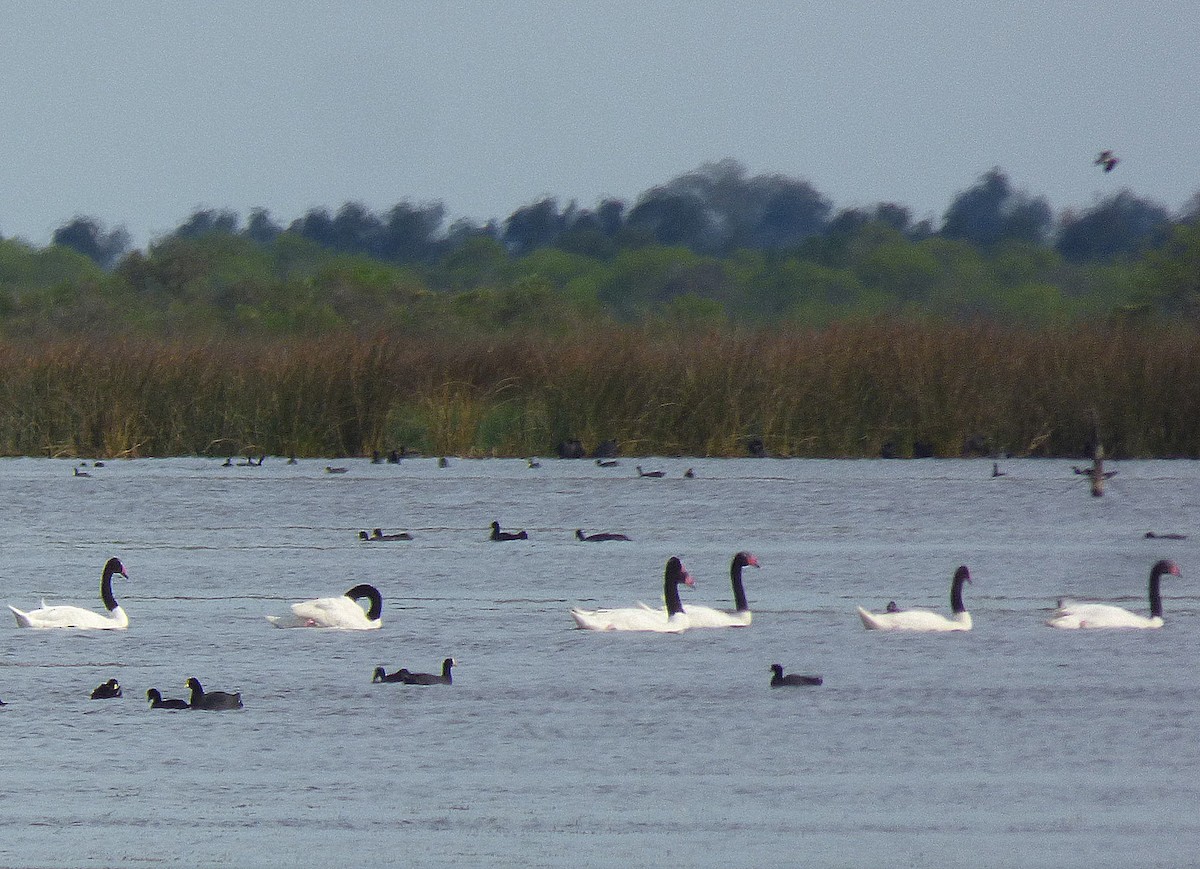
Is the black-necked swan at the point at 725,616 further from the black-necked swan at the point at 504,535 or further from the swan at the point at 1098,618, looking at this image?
the black-necked swan at the point at 504,535

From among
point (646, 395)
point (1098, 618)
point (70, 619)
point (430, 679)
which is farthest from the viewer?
point (646, 395)

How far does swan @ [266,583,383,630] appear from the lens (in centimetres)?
1126

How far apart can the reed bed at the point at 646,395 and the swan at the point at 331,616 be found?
975cm

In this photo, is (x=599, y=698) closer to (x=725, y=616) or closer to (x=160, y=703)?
(x=160, y=703)

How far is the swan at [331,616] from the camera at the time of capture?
443 inches

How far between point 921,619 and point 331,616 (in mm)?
3107

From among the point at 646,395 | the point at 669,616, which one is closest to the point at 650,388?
the point at 646,395

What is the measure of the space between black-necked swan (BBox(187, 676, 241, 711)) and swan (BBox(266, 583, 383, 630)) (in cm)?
227

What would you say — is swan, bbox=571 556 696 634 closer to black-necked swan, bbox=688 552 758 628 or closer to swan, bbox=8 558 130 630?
black-necked swan, bbox=688 552 758 628

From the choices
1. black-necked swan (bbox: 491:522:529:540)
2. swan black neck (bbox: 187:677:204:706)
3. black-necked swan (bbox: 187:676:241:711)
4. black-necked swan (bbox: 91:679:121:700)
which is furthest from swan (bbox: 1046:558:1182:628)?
black-necked swan (bbox: 91:679:121:700)

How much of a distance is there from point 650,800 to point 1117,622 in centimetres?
498

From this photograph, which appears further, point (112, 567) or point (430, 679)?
point (112, 567)

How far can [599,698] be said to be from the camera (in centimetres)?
934

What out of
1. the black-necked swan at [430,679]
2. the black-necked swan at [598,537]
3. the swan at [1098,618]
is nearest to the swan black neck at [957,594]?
the swan at [1098,618]
